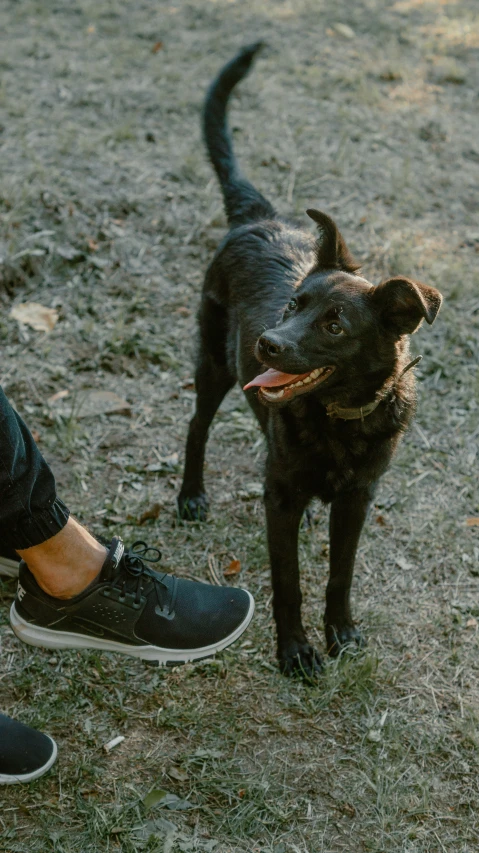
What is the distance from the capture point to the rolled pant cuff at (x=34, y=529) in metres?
2.19

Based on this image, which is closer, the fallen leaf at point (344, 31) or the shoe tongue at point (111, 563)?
the shoe tongue at point (111, 563)

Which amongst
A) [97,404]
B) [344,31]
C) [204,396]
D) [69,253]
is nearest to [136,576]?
[204,396]

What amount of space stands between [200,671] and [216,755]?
345 millimetres

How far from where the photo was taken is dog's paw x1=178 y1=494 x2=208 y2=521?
3287 millimetres

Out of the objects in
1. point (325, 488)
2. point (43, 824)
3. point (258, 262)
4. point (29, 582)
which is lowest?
point (43, 824)

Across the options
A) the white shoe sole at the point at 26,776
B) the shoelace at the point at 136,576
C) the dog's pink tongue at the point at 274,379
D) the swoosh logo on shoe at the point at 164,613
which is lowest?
the white shoe sole at the point at 26,776

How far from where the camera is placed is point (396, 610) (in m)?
2.97

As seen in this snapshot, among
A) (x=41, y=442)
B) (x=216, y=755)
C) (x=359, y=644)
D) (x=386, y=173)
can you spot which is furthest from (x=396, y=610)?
(x=386, y=173)

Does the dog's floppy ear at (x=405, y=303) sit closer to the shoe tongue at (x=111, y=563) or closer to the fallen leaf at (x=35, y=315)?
the shoe tongue at (x=111, y=563)

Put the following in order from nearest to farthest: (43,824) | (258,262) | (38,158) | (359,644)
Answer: (43,824) < (359,644) < (258,262) < (38,158)

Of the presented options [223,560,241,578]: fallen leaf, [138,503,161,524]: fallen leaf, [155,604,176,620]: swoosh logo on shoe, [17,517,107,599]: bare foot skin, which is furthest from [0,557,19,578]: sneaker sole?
[223,560,241,578]: fallen leaf

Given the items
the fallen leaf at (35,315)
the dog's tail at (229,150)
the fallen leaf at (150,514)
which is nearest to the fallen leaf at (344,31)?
the dog's tail at (229,150)

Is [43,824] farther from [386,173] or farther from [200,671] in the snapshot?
[386,173]

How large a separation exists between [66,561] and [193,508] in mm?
1048
